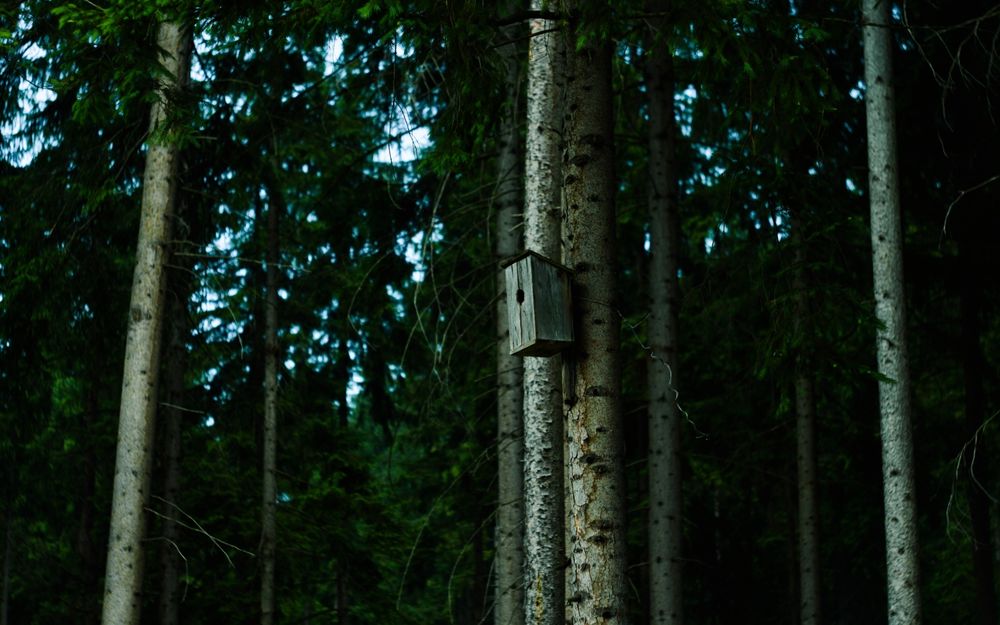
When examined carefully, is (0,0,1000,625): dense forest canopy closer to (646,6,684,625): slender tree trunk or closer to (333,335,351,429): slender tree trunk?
(646,6,684,625): slender tree trunk

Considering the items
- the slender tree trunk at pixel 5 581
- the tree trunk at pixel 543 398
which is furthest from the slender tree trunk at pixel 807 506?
the slender tree trunk at pixel 5 581

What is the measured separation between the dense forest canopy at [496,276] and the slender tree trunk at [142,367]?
57 mm

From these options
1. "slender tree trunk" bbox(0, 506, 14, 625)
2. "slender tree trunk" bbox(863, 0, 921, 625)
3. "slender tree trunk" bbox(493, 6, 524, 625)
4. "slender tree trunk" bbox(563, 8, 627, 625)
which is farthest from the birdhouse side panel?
"slender tree trunk" bbox(0, 506, 14, 625)

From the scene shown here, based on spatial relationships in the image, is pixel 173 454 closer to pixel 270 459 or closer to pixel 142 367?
pixel 270 459

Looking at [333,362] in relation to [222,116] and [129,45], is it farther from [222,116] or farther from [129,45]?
[129,45]

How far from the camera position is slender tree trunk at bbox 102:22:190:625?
30.6 ft

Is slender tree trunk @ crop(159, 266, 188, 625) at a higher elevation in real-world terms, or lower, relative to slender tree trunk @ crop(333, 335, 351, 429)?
lower

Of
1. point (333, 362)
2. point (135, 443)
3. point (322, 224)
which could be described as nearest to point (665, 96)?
point (322, 224)

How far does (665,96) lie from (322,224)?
17.0 ft

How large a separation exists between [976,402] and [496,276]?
6.67 m

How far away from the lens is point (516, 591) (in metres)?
9.88

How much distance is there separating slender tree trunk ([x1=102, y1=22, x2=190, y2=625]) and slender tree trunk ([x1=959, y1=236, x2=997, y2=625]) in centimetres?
939

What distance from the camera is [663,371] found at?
11055 mm

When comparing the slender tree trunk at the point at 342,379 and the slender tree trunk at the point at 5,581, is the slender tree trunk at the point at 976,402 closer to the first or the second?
the slender tree trunk at the point at 342,379
